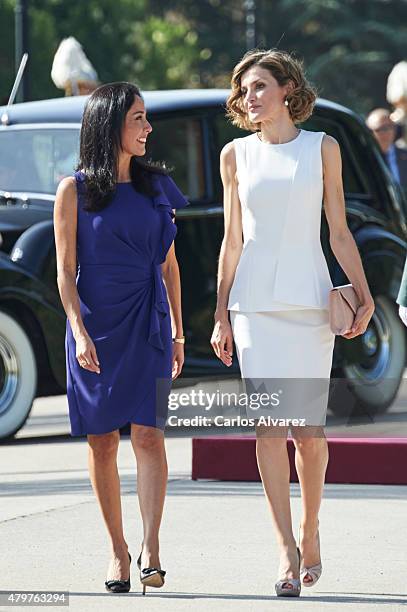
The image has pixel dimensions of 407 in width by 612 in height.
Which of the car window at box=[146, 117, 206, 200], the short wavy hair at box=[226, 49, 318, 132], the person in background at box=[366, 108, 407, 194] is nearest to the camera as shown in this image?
the short wavy hair at box=[226, 49, 318, 132]

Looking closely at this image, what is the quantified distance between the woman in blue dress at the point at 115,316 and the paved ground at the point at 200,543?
258 millimetres

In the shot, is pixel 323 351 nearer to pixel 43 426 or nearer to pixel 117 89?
pixel 117 89

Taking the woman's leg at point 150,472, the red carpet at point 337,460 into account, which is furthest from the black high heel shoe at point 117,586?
the red carpet at point 337,460

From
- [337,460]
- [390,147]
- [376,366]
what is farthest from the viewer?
[390,147]

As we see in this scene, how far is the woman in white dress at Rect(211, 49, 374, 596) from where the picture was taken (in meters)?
5.56

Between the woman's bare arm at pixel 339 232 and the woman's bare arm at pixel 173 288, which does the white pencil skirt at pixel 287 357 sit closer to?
the woman's bare arm at pixel 339 232

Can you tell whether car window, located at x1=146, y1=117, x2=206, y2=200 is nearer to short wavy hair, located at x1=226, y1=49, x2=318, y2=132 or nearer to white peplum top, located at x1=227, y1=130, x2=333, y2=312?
short wavy hair, located at x1=226, y1=49, x2=318, y2=132

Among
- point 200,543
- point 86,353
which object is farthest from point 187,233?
point 86,353

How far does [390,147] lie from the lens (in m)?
14.1

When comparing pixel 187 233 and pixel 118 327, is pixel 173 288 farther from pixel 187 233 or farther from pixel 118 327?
pixel 187 233

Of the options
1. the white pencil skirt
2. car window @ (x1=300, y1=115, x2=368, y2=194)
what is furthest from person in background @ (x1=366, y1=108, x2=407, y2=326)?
the white pencil skirt

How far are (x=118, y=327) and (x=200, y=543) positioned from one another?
1.31 metres

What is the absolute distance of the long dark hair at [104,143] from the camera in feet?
18.3

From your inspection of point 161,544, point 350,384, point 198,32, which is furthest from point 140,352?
point 198,32
